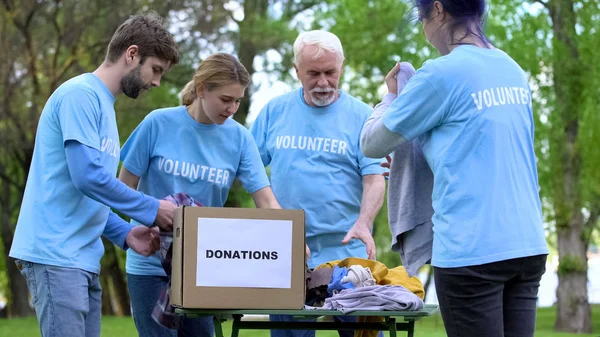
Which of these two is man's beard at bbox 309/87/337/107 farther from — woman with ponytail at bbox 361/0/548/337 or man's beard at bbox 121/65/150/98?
woman with ponytail at bbox 361/0/548/337

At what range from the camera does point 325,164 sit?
450 centimetres

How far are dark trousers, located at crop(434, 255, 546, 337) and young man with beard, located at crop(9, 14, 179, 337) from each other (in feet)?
4.34

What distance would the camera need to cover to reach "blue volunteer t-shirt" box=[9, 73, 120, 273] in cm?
326

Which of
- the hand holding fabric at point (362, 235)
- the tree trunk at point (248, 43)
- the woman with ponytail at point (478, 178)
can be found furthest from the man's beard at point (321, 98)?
the tree trunk at point (248, 43)

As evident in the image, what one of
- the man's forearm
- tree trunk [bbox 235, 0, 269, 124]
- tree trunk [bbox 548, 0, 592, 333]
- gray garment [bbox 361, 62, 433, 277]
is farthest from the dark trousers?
tree trunk [bbox 548, 0, 592, 333]

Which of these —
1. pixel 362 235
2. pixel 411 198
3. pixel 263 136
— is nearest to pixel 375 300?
pixel 411 198

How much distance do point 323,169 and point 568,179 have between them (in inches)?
557

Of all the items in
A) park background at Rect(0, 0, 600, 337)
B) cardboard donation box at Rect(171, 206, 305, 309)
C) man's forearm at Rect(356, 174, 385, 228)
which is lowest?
cardboard donation box at Rect(171, 206, 305, 309)

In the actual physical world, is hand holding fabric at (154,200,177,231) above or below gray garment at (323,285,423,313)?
above

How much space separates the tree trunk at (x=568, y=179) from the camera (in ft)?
55.7

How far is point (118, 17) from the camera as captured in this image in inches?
648

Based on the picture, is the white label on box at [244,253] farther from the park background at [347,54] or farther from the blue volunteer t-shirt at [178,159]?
the park background at [347,54]

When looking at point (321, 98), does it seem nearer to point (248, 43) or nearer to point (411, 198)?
point (411, 198)

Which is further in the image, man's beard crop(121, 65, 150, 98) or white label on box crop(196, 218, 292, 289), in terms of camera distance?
man's beard crop(121, 65, 150, 98)
